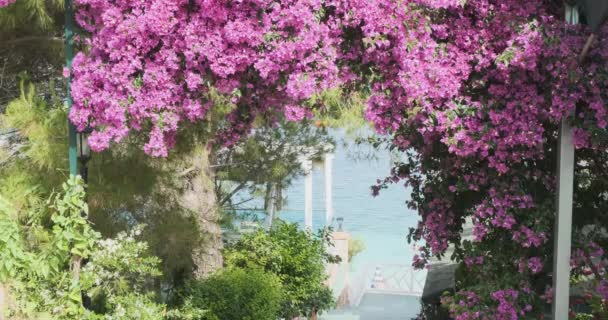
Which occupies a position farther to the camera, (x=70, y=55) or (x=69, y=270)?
(x=69, y=270)

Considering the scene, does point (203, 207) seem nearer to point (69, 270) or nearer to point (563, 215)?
point (69, 270)

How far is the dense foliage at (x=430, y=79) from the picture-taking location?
3014 millimetres

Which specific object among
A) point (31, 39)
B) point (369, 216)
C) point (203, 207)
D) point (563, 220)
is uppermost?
point (31, 39)

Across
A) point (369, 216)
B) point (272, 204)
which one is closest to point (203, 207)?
point (272, 204)

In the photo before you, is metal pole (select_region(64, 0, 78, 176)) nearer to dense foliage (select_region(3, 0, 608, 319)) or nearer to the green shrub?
dense foliage (select_region(3, 0, 608, 319))

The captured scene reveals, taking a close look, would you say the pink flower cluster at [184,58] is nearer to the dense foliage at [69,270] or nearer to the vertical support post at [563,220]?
the dense foliage at [69,270]

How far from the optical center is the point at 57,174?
4348 mm

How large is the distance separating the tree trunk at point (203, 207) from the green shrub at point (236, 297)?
836 mm

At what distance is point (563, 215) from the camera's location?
2.90 m

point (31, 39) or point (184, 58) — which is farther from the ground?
point (31, 39)

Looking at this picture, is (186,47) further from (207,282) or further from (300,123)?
(300,123)

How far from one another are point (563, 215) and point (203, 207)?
361 cm

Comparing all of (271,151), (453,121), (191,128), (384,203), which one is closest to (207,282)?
(191,128)

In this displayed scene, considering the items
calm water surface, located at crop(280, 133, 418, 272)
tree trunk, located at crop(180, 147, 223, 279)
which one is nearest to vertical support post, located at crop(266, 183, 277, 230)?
tree trunk, located at crop(180, 147, 223, 279)
